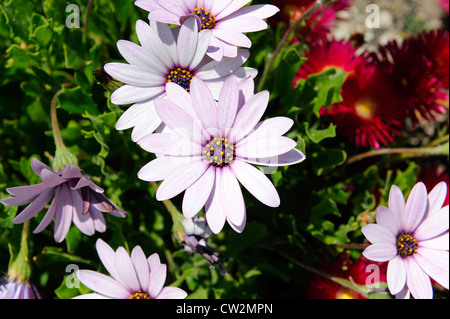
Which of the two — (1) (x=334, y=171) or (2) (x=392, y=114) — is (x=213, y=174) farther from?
(2) (x=392, y=114)

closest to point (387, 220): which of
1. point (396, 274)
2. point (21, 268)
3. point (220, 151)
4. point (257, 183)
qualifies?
point (396, 274)

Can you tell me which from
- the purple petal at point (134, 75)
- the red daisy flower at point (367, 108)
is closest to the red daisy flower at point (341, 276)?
the red daisy flower at point (367, 108)

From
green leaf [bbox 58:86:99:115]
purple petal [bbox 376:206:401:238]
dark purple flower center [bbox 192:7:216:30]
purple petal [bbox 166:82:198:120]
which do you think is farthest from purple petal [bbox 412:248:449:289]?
green leaf [bbox 58:86:99:115]

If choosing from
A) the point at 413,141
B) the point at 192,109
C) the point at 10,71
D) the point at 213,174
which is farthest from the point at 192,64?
the point at 413,141

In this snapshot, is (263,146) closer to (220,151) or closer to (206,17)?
(220,151)

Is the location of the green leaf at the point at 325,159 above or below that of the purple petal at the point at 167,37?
below

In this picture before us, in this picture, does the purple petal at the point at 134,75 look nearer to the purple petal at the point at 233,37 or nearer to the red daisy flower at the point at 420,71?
the purple petal at the point at 233,37

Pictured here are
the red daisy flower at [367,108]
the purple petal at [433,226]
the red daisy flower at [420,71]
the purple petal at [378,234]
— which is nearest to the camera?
the purple petal at [378,234]

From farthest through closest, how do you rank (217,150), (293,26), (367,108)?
1. (367,108)
2. (293,26)
3. (217,150)
